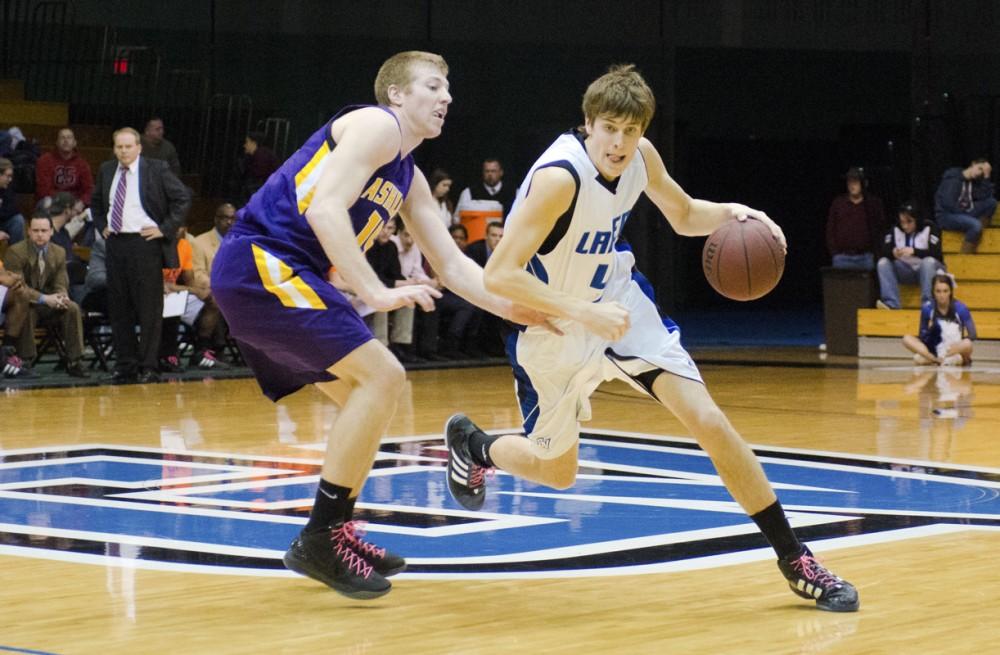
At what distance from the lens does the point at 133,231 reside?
11648 mm

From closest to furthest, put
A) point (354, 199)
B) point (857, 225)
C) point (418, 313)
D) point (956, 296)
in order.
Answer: point (354, 199)
point (418, 313)
point (956, 296)
point (857, 225)

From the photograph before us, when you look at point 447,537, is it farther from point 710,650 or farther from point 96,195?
point 96,195

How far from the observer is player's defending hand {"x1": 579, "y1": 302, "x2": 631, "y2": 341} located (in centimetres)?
435

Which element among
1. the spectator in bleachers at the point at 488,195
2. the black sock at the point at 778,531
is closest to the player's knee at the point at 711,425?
the black sock at the point at 778,531

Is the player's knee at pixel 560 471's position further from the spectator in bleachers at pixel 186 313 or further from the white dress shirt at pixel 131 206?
the spectator in bleachers at pixel 186 313

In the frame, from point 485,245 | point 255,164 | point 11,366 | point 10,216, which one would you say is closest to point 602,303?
point 11,366

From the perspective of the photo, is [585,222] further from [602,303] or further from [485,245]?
[485,245]

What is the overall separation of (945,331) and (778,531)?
990 cm

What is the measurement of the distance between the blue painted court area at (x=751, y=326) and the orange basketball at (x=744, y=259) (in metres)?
11.6

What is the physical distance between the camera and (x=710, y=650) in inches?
157

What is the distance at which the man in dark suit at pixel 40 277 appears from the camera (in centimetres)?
1166

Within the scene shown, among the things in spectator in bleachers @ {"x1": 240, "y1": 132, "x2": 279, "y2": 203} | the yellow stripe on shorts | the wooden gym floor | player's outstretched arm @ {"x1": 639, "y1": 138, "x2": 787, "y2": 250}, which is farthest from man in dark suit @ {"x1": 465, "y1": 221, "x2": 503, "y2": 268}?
the yellow stripe on shorts

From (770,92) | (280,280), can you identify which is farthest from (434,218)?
(770,92)

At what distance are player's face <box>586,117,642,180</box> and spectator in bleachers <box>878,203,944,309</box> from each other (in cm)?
1083
